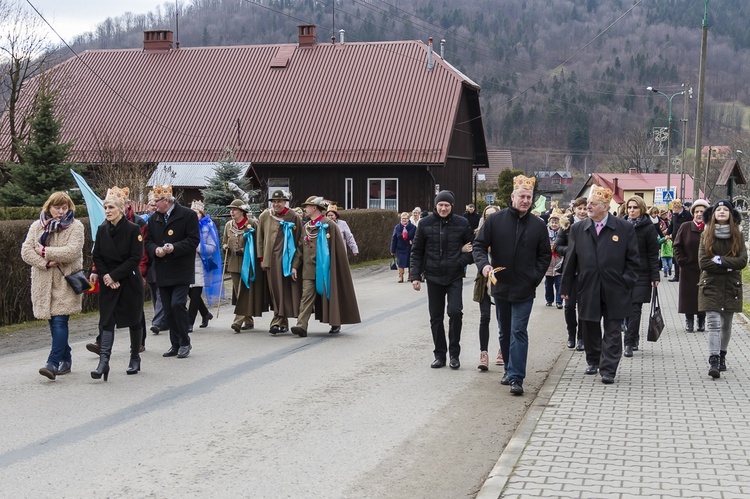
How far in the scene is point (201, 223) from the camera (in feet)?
46.1

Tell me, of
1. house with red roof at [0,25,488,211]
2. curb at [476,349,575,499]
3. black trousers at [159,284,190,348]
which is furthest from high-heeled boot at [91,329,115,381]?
house with red roof at [0,25,488,211]

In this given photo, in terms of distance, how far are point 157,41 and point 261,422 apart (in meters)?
46.1

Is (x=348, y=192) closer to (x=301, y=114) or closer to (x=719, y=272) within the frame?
(x=301, y=114)

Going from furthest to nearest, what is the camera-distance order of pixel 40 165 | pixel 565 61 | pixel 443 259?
pixel 565 61, pixel 40 165, pixel 443 259

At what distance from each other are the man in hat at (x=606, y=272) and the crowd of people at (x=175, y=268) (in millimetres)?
4342

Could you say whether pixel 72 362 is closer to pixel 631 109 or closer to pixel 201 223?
pixel 201 223

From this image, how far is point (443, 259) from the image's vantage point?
10820 mm

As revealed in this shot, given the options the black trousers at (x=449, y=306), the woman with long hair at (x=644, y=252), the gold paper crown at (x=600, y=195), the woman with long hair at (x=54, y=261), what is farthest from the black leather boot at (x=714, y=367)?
the woman with long hair at (x=54, y=261)

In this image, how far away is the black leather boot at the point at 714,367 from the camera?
1030 cm

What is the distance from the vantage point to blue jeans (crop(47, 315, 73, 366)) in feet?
32.3

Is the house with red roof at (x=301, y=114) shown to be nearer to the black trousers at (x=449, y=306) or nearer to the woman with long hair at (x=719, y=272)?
the black trousers at (x=449, y=306)

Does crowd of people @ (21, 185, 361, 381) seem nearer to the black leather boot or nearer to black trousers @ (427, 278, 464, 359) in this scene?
black trousers @ (427, 278, 464, 359)

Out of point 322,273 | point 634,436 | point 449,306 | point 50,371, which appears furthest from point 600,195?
point 50,371

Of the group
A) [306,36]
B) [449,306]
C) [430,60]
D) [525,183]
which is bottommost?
[449,306]
